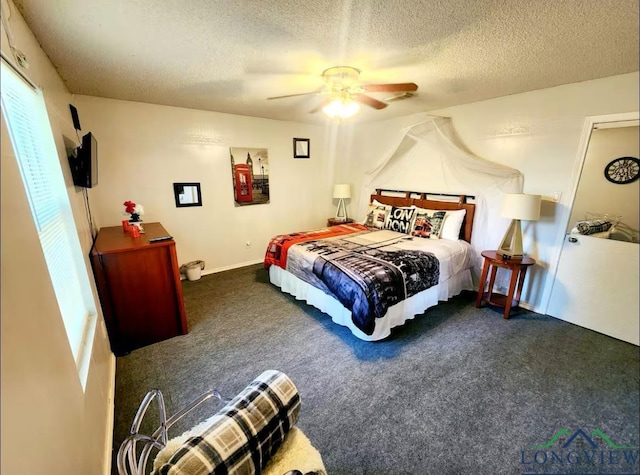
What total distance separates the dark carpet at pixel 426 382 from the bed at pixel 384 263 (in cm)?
20

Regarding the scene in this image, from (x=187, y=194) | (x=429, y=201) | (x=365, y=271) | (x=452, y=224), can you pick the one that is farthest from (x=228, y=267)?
(x=452, y=224)

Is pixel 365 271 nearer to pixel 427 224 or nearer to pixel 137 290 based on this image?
pixel 427 224

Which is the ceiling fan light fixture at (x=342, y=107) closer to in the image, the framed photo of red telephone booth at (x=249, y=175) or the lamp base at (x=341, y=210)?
the framed photo of red telephone booth at (x=249, y=175)

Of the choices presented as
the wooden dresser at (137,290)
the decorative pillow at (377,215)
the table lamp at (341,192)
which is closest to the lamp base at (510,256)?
the decorative pillow at (377,215)

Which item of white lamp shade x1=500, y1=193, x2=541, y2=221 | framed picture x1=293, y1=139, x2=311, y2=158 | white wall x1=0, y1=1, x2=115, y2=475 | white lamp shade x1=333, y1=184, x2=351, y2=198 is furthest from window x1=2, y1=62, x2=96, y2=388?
white lamp shade x1=333, y1=184, x2=351, y2=198

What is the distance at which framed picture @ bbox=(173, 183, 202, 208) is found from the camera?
3.34 metres

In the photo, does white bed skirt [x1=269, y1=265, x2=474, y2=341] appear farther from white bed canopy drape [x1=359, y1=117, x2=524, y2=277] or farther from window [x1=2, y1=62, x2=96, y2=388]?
window [x1=2, y1=62, x2=96, y2=388]

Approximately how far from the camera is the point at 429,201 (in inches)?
137

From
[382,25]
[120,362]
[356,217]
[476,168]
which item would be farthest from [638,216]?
[356,217]

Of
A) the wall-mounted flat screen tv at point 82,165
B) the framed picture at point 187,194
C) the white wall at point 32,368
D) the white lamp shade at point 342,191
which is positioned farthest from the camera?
the white lamp shade at point 342,191

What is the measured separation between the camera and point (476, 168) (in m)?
2.94

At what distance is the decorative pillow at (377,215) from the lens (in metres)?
3.68

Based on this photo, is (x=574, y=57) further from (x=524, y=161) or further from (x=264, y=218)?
(x=264, y=218)

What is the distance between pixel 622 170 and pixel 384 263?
1.58 metres
